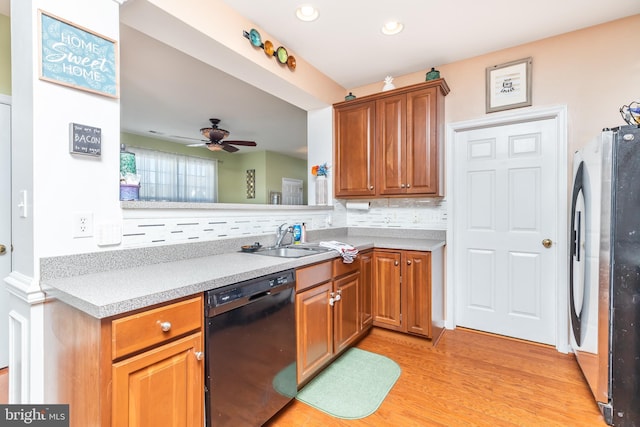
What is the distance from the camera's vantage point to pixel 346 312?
2268 mm

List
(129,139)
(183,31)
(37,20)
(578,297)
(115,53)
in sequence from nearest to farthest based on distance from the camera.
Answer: (37,20), (115,53), (183,31), (578,297), (129,139)

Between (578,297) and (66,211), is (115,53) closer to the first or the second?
(66,211)

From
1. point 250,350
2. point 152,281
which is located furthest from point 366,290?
point 152,281

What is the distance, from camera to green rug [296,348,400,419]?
1729 millimetres

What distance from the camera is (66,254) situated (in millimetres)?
1334

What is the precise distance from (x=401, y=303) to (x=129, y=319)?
208 cm

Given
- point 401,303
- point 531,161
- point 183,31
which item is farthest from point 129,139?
point 531,161

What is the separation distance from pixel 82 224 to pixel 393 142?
243cm

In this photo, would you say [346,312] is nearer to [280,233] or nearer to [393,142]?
[280,233]

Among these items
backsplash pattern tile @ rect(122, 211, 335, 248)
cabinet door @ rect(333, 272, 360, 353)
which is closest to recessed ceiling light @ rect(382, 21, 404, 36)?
backsplash pattern tile @ rect(122, 211, 335, 248)

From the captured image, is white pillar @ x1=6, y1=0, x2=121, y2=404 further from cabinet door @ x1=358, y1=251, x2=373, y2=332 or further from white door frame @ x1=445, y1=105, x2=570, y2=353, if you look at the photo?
white door frame @ x1=445, y1=105, x2=570, y2=353

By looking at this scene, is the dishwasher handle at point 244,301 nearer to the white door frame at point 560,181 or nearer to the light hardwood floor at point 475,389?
the light hardwood floor at point 475,389

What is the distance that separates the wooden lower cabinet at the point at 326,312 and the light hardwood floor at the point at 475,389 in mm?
250

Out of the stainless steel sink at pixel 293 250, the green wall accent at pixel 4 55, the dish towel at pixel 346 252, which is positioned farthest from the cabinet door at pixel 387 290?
the green wall accent at pixel 4 55
